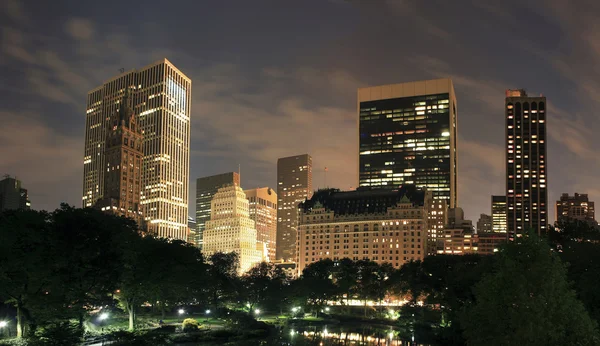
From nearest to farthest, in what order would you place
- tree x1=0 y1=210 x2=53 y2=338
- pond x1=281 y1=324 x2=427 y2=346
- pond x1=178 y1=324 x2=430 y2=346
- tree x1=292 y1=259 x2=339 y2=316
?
1. tree x1=0 y1=210 x2=53 y2=338
2. pond x1=178 y1=324 x2=430 y2=346
3. pond x1=281 y1=324 x2=427 y2=346
4. tree x1=292 y1=259 x2=339 y2=316

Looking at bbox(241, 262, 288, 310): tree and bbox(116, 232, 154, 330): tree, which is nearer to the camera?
bbox(116, 232, 154, 330): tree

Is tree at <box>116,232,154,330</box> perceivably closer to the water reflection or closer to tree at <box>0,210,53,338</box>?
tree at <box>0,210,53,338</box>

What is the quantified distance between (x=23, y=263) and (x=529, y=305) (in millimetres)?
57203

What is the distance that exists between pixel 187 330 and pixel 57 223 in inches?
1214

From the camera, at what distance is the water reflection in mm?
97875

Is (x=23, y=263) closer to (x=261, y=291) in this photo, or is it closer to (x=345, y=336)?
(x=345, y=336)

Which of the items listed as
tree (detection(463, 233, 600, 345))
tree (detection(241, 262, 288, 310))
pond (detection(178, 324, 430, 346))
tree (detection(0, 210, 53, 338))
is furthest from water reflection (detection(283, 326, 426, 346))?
tree (detection(463, 233, 600, 345))

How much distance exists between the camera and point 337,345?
309ft

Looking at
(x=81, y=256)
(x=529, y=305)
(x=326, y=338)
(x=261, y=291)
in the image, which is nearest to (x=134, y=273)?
(x=81, y=256)

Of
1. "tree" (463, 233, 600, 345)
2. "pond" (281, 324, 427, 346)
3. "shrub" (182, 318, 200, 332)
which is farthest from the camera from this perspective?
"pond" (281, 324, 427, 346)

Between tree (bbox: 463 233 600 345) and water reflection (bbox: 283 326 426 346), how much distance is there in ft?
169

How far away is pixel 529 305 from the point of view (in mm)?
44156

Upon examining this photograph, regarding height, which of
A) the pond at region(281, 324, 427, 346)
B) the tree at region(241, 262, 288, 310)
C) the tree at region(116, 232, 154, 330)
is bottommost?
the pond at region(281, 324, 427, 346)

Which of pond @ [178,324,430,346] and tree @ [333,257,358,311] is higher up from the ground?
tree @ [333,257,358,311]
